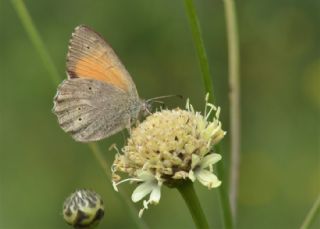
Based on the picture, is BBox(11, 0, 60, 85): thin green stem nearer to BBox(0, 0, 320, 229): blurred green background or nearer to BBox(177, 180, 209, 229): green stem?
BBox(177, 180, 209, 229): green stem

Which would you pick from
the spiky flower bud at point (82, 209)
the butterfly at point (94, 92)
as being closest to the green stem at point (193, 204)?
the spiky flower bud at point (82, 209)

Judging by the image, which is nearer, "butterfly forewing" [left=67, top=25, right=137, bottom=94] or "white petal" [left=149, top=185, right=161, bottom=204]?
"white petal" [left=149, top=185, right=161, bottom=204]

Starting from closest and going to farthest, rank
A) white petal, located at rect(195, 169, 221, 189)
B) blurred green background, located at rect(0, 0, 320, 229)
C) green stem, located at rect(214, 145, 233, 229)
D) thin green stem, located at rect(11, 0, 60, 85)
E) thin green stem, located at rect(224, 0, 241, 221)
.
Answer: white petal, located at rect(195, 169, 221, 189) → green stem, located at rect(214, 145, 233, 229) → thin green stem, located at rect(11, 0, 60, 85) → thin green stem, located at rect(224, 0, 241, 221) → blurred green background, located at rect(0, 0, 320, 229)

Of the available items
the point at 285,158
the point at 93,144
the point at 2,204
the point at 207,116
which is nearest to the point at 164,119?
the point at 207,116

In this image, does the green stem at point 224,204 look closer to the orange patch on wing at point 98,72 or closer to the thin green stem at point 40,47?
the orange patch on wing at point 98,72

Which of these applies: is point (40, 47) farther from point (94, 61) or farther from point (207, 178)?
point (207, 178)

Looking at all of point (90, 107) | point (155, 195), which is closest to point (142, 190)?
point (155, 195)

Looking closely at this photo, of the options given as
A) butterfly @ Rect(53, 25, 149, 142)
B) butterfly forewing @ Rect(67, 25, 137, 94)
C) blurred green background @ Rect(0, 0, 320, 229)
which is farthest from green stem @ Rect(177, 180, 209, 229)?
blurred green background @ Rect(0, 0, 320, 229)
